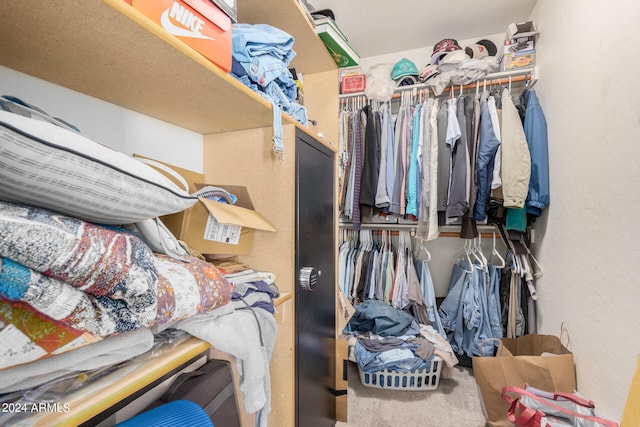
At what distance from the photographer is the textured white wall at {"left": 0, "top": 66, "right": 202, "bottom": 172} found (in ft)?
A: 1.92

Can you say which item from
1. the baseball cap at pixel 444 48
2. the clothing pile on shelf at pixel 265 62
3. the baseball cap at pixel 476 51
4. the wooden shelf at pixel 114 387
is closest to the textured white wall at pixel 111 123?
the clothing pile on shelf at pixel 265 62

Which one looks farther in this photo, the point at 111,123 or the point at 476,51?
the point at 476,51

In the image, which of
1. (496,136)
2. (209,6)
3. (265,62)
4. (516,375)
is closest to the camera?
(209,6)

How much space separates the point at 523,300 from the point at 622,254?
3.06 feet

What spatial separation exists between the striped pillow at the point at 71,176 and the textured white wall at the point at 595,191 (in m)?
1.45

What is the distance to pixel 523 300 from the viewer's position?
1.80m

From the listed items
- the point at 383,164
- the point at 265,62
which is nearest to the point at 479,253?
the point at 383,164

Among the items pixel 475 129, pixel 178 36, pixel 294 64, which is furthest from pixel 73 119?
pixel 475 129

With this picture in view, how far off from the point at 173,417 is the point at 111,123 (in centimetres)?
73

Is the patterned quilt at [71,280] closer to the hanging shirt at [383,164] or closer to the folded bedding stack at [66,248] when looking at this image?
the folded bedding stack at [66,248]

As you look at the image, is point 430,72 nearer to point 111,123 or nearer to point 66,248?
point 111,123

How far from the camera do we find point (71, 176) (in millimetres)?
339

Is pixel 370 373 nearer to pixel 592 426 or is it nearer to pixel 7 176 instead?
pixel 592 426

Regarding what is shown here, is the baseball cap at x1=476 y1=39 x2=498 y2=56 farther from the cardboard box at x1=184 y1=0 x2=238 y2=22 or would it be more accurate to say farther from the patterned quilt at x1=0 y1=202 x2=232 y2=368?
the patterned quilt at x1=0 y1=202 x2=232 y2=368
